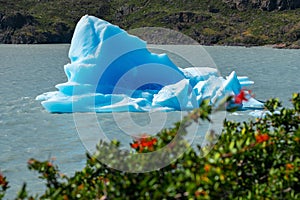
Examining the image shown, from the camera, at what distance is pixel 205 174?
2.80 meters

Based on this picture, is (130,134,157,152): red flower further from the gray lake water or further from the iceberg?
the iceberg

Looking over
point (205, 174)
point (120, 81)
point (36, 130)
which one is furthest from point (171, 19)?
point (205, 174)

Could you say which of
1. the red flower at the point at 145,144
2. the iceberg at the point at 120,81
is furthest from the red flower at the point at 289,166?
the iceberg at the point at 120,81

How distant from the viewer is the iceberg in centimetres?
1292

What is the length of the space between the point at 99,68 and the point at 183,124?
10.3m

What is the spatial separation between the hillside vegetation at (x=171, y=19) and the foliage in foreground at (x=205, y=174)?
61.6m

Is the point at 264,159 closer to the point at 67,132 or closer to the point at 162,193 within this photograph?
the point at 162,193

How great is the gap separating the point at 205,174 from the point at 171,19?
254 ft

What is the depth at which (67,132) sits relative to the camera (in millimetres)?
10938

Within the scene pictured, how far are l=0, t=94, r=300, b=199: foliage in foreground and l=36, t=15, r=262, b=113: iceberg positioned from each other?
911 cm

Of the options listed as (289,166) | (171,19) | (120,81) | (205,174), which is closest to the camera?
(205,174)

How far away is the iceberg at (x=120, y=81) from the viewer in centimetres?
1292

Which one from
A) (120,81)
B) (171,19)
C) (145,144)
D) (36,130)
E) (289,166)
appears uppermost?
(145,144)

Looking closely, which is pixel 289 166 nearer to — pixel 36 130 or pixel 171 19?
pixel 36 130
